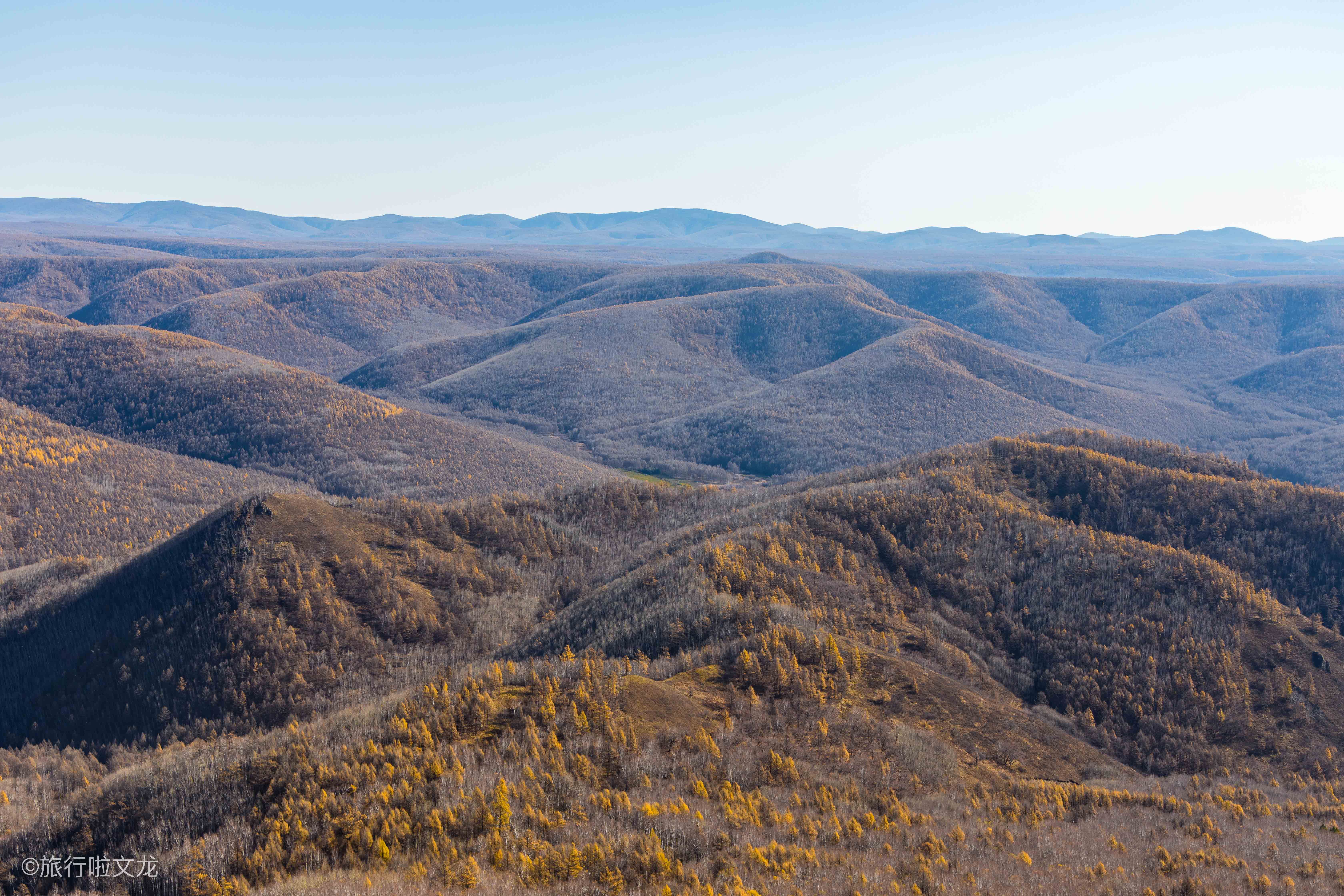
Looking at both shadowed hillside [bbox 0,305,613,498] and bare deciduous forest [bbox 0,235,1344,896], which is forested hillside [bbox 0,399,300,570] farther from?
shadowed hillside [bbox 0,305,613,498]

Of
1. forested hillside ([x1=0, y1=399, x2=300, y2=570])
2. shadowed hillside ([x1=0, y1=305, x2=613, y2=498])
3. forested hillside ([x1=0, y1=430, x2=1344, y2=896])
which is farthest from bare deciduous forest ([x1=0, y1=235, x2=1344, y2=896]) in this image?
shadowed hillside ([x1=0, y1=305, x2=613, y2=498])

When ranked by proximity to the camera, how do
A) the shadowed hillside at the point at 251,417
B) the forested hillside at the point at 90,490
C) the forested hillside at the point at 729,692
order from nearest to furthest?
the forested hillside at the point at 729,692, the forested hillside at the point at 90,490, the shadowed hillside at the point at 251,417

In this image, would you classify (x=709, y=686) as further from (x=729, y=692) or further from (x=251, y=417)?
(x=251, y=417)

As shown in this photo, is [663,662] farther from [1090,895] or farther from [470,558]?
[470,558]

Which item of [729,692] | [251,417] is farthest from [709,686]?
[251,417]

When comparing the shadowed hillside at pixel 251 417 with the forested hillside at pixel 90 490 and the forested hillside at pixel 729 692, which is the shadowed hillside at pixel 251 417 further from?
the forested hillside at pixel 729 692

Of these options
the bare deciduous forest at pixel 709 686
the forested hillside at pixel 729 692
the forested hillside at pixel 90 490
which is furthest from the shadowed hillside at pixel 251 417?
the forested hillside at pixel 729 692
